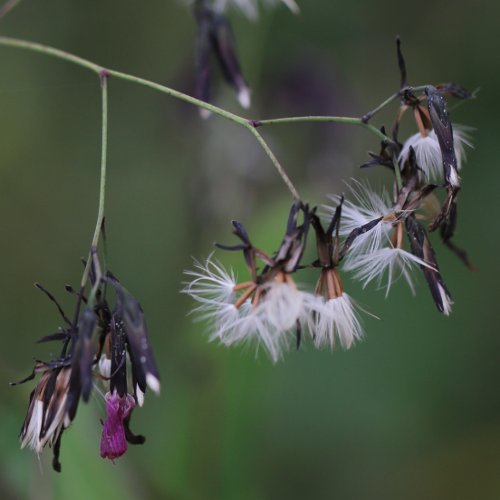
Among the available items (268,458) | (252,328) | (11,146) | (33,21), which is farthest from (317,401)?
(252,328)

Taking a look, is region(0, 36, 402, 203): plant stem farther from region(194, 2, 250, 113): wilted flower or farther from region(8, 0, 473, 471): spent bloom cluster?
region(194, 2, 250, 113): wilted flower

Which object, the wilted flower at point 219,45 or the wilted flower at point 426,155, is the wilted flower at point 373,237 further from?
the wilted flower at point 219,45

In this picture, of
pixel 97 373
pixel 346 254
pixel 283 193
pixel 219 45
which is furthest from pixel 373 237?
pixel 283 193

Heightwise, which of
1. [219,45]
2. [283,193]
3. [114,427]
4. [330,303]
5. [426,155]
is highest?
[219,45]

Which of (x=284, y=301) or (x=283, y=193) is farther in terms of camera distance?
(x=283, y=193)

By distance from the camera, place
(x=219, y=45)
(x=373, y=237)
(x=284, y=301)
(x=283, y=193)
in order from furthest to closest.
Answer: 1. (x=283, y=193)
2. (x=219, y=45)
3. (x=373, y=237)
4. (x=284, y=301)

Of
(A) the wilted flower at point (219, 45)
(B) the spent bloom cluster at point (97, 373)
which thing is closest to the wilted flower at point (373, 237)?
(B) the spent bloom cluster at point (97, 373)

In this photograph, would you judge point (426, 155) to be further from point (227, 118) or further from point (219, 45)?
point (219, 45)

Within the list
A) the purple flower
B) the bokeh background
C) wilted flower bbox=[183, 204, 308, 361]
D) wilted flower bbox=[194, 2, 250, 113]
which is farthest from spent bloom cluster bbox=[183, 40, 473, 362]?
the bokeh background
